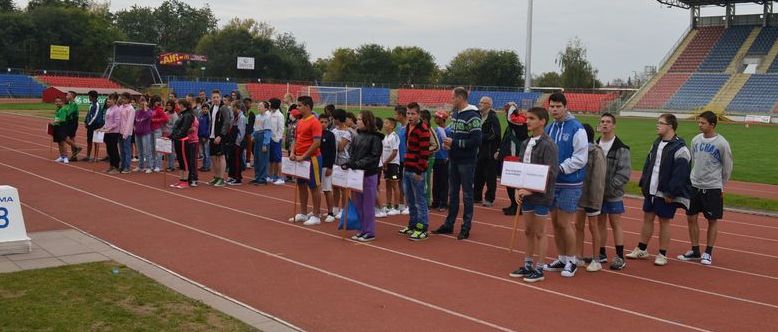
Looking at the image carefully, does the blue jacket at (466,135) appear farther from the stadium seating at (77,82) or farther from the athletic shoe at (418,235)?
the stadium seating at (77,82)

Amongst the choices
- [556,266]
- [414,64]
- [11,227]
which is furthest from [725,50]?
[11,227]

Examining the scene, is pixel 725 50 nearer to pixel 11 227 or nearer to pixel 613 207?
pixel 613 207

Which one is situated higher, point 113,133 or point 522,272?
point 113,133

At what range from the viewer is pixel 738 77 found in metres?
58.8

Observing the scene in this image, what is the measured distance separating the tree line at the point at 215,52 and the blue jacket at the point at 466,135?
6390 cm

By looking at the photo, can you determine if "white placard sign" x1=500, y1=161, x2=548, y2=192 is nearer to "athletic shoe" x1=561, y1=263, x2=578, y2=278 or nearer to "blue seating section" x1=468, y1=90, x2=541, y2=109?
"athletic shoe" x1=561, y1=263, x2=578, y2=278

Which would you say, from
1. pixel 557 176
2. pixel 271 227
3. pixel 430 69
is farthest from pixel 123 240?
pixel 430 69

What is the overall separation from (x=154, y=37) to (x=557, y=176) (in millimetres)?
105703

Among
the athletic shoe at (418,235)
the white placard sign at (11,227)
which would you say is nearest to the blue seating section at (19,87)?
the white placard sign at (11,227)

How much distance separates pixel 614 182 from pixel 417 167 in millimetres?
2664

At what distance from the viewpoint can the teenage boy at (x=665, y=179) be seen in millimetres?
8430

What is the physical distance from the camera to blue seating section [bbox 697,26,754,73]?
61.2 m

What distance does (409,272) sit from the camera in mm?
7848

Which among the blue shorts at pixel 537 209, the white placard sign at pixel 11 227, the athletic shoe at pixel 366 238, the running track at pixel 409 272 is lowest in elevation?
the running track at pixel 409 272
